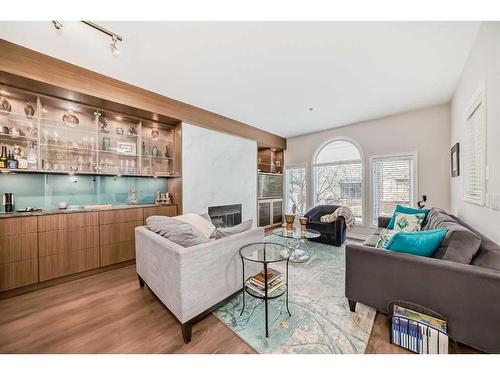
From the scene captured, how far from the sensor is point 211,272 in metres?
1.62

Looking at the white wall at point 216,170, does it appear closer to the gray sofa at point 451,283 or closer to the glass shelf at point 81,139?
the glass shelf at point 81,139

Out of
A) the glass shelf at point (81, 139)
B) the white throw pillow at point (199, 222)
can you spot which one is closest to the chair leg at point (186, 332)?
the white throw pillow at point (199, 222)

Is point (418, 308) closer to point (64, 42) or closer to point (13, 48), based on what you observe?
point (64, 42)

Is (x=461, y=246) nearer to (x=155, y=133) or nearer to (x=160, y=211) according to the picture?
(x=160, y=211)

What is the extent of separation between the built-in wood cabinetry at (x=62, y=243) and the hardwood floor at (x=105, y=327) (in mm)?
275

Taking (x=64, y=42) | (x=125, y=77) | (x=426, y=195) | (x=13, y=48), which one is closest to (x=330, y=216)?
(x=426, y=195)

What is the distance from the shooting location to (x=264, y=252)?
74.9 inches

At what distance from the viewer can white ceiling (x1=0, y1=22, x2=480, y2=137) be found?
70.2 inches

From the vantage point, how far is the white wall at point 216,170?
11.6 ft

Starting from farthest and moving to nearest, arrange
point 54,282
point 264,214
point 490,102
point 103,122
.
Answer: point 264,214 → point 103,122 → point 54,282 → point 490,102

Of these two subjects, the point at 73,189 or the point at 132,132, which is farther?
the point at 132,132

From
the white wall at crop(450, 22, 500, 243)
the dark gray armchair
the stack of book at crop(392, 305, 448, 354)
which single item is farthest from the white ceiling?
the stack of book at crop(392, 305, 448, 354)

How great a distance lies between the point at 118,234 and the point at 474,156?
4.56 meters

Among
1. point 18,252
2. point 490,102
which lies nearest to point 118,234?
point 18,252
